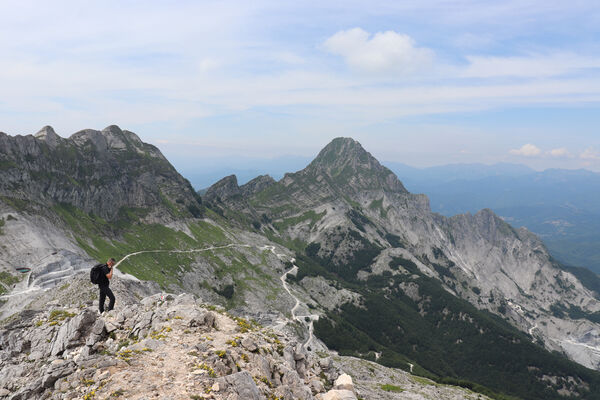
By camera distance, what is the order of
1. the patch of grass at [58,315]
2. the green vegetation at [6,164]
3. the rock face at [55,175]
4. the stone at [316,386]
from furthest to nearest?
the rock face at [55,175], the green vegetation at [6,164], the patch of grass at [58,315], the stone at [316,386]

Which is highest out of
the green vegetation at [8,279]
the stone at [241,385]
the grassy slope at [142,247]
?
the stone at [241,385]

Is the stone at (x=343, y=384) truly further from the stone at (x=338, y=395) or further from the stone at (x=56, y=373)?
the stone at (x=56, y=373)

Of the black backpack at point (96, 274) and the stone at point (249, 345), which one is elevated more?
the black backpack at point (96, 274)

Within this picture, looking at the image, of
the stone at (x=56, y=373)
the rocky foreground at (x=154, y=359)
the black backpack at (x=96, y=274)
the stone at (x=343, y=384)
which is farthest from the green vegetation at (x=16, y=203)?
the stone at (x=343, y=384)

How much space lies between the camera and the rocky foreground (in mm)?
22812

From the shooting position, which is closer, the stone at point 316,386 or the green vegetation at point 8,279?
the stone at point 316,386

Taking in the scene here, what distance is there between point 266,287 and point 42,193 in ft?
399

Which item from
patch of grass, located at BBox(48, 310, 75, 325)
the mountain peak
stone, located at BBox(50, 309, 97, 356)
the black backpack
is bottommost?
patch of grass, located at BBox(48, 310, 75, 325)

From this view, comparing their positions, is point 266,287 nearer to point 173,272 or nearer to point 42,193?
point 173,272

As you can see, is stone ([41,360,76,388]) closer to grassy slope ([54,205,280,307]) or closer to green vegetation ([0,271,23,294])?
green vegetation ([0,271,23,294])

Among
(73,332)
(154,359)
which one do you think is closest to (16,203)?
(73,332)

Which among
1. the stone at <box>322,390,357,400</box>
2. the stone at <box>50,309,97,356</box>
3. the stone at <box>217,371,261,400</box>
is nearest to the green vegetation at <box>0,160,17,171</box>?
the stone at <box>50,309,97,356</box>

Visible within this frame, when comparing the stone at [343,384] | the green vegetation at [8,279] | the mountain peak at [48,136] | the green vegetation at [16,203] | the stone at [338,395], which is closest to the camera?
the stone at [338,395]

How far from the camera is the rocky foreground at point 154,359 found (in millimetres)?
22812
